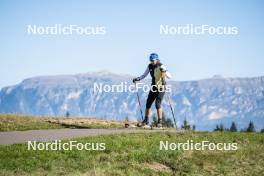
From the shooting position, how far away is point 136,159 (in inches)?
615

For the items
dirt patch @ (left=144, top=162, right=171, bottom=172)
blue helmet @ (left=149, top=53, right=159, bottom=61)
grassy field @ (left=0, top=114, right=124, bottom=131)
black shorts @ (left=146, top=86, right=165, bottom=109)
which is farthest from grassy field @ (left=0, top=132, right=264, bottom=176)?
grassy field @ (left=0, top=114, right=124, bottom=131)

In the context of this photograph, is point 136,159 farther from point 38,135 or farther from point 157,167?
point 38,135

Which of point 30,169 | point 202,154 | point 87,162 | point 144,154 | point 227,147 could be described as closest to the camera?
point 30,169

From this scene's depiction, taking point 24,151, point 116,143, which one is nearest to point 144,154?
point 116,143

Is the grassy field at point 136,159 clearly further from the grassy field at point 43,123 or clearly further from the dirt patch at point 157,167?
the grassy field at point 43,123

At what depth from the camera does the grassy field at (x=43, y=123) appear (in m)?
21.9

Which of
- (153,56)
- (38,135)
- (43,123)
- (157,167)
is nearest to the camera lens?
(157,167)

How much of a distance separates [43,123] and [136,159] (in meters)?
9.65

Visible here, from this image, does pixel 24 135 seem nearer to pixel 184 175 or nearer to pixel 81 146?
pixel 81 146

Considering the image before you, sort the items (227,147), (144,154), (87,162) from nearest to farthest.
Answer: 1. (87,162)
2. (144,154)
3. (227,147)

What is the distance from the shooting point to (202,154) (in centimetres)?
1788

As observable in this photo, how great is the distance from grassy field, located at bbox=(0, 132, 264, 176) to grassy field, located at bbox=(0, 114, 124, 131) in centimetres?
515

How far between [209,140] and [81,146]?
631 cm

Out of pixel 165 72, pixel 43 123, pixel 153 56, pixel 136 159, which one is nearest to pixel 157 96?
pixel 165 72
